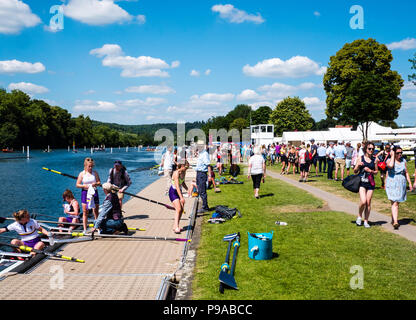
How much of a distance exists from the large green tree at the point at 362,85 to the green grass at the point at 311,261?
33980 mm

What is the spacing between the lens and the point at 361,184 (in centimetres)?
841

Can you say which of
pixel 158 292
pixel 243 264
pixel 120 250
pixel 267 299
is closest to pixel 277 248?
pixel 243 264

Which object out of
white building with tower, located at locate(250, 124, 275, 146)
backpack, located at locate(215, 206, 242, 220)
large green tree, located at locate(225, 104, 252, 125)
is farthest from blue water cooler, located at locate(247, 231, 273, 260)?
large green tree, located at locate(225, 104, 252, 125)

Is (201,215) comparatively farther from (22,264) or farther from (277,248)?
(22,264)

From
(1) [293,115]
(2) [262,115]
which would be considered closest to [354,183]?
(1) [293,115]

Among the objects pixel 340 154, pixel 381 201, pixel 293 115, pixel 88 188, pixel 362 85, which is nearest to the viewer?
pixel 88 188

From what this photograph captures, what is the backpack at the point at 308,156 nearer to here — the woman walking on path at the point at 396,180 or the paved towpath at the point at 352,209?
the paved towpath at the point at 352,209

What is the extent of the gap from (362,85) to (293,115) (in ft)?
153

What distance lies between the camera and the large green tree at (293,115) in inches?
3369

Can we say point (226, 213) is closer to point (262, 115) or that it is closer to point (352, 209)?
point (352, 209)

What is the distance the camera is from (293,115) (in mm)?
85750

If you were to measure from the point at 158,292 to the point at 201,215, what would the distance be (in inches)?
227

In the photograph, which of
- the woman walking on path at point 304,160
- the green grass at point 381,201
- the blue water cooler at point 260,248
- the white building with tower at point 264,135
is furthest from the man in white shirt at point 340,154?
the white building with tower at point 264,135
